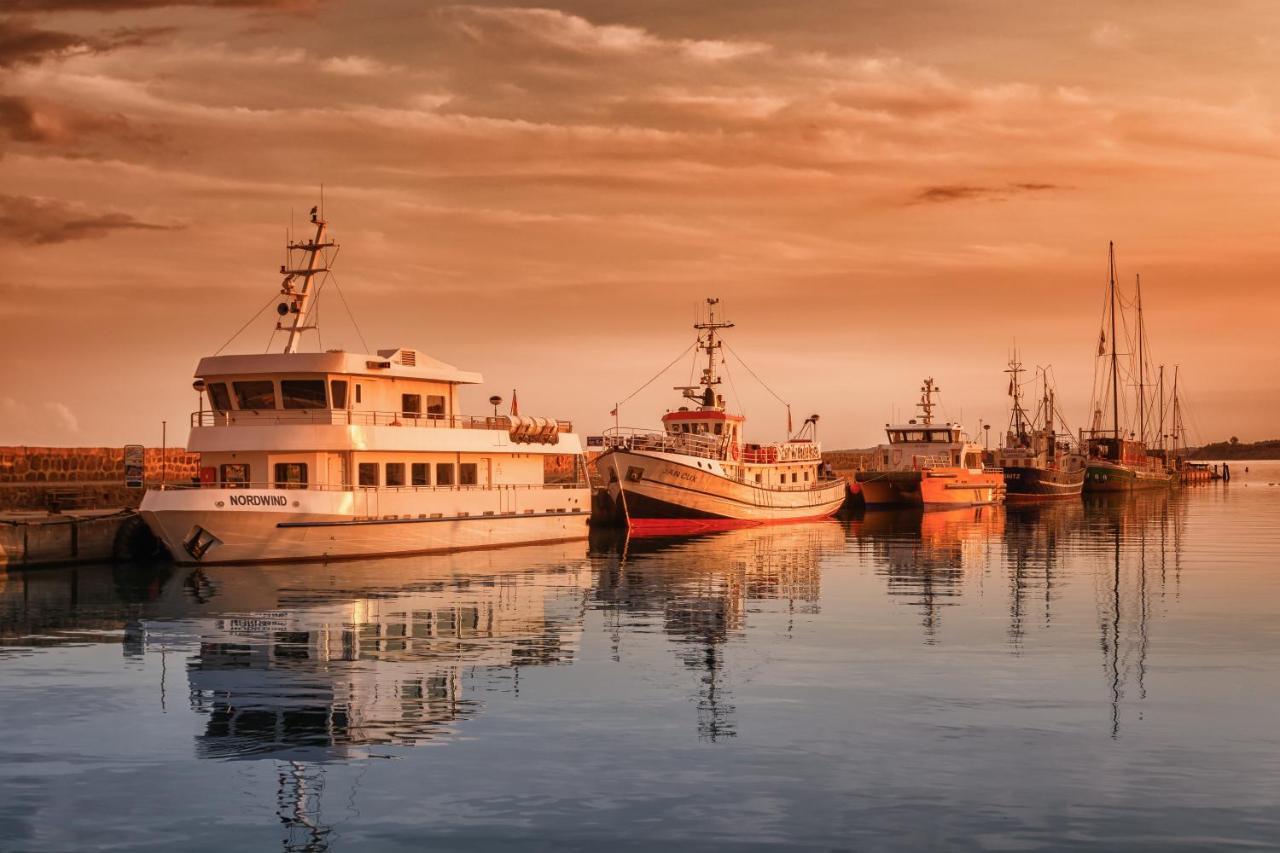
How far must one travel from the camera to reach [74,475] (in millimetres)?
55344

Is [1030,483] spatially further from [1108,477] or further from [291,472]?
[291,472]

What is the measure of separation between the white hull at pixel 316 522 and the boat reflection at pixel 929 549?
13.9 m

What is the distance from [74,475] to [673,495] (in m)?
25.4

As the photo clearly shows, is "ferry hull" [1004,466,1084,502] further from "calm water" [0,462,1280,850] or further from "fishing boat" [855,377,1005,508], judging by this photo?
"calm water" [0,462,1280,850]

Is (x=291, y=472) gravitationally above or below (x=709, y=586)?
above

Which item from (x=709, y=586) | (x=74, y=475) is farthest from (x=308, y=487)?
(x=74, y=475)

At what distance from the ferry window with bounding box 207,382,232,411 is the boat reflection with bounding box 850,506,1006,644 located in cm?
2081

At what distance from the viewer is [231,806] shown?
47.0 feet

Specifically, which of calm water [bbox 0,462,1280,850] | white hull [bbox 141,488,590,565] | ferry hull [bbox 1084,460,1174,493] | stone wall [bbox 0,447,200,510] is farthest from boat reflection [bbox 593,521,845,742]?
ferry hull [bbox 1084,460,1174,493]

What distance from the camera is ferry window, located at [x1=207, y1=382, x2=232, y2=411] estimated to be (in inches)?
1620

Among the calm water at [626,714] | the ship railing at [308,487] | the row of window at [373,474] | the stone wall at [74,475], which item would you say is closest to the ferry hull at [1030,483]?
the stone wall at [74,475]

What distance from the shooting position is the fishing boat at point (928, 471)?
8544 cm

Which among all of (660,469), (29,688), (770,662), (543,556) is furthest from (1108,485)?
(29,688)

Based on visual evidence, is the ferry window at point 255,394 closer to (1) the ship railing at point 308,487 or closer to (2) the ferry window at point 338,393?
(2) the ferry window at point 338,393
